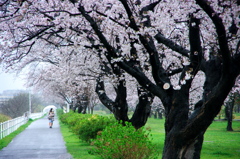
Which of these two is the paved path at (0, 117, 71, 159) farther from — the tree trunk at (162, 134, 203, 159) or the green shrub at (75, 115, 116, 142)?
the tree trunk at (162, 134, 203, 159)

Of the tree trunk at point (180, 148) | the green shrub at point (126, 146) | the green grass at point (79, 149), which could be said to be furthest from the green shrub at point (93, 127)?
the tree trunk at point (180, 148)

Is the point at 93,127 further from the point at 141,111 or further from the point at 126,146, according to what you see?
the point at 126,146

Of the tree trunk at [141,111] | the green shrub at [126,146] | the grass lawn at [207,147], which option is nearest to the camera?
the green shrub at [126,146]

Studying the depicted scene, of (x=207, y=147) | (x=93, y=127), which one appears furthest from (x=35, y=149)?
(x=207, y=147)

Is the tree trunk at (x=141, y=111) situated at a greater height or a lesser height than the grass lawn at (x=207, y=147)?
greater

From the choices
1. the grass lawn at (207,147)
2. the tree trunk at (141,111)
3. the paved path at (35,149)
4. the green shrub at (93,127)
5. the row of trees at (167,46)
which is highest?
the row of trees at (167,46)

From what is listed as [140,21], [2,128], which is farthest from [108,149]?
[2,128]

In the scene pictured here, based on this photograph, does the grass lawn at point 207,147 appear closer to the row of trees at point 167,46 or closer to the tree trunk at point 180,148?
the tree trunk at point 180,148

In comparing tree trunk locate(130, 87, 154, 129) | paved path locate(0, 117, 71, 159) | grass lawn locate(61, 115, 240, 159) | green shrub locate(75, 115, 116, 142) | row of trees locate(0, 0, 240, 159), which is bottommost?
grass lawn locate(61, 115, 240, 159)

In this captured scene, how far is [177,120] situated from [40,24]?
19.9 ft

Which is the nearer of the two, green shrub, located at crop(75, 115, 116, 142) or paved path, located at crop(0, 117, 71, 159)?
paved path, located at crop(0, 117, 71, 159)

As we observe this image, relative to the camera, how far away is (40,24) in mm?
11000

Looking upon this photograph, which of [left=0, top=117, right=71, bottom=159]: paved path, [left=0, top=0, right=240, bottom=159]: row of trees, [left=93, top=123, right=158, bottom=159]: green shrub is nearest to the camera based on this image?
[left=0, top=0, right=240, bottom=159]: row of trees

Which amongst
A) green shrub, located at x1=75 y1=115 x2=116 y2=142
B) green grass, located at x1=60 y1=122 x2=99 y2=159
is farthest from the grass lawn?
green shrub, located at x1=75 y1=115 x2=116 y2=142
